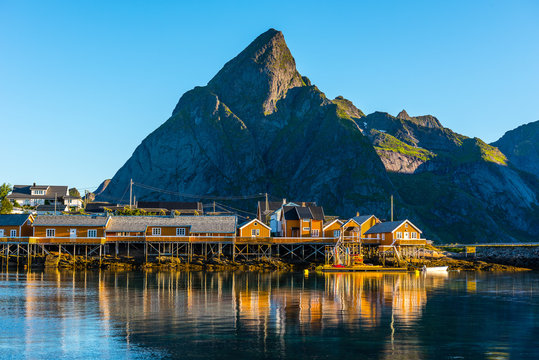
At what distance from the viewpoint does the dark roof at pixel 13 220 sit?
9602 centimetres

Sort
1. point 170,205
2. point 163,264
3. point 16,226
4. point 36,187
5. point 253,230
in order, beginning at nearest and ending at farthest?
point 163,264 < point 16,226 < point 253,230 < point 36,187 < point 170,205

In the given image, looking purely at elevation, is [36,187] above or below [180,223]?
above

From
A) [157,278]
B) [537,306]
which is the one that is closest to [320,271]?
[157,278]

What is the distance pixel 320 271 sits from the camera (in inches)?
3450

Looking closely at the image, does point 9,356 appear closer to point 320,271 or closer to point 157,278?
point 157,278

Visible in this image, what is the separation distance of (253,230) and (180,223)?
13574 millimetres

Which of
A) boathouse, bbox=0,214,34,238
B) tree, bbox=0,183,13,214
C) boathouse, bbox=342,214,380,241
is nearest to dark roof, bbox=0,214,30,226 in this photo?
boathouse, bbox=0,214,34,238

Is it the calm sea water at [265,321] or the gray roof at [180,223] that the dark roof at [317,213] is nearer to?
the gray roof at [180,223]

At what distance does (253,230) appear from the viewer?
100m

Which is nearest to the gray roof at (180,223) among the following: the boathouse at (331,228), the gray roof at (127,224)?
the gray roof at (127,224)

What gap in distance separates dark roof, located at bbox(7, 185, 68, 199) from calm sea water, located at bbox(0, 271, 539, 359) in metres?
114

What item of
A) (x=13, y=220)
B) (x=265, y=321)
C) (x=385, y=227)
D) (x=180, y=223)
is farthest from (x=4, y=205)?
(x=265, y=321)

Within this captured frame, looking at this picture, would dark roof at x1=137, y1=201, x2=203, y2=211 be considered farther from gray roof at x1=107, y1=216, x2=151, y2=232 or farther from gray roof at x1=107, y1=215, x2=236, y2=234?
gray roof at x1=107, y1=215, x2=236, y2=234

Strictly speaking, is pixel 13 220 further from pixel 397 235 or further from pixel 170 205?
pixel 170 205
